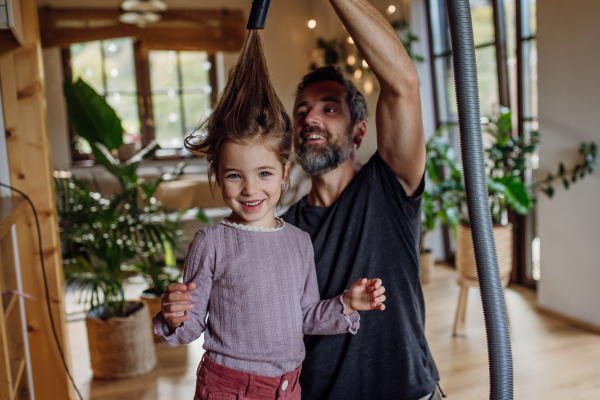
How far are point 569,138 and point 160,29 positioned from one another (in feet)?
14.6

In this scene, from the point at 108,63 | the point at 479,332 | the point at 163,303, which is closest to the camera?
the point at 163,303

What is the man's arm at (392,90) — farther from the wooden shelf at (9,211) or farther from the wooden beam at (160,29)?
the wooden beam at (160,29)

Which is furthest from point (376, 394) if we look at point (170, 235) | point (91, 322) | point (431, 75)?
point (431, 75)

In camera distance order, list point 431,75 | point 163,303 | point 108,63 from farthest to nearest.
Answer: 1. point 108,63
2. point 431,75
3. point 163,303

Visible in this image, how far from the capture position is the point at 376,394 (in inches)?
39.9

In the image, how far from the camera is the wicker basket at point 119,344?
2.54 metres

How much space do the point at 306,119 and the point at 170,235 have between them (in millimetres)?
1688

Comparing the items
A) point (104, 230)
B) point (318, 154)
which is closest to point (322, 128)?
point (318, 154)

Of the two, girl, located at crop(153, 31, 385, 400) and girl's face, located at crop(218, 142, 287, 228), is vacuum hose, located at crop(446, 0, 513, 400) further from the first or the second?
girl's face, located at crop(218, 142, 287, 228)

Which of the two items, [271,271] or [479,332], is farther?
[479,332]

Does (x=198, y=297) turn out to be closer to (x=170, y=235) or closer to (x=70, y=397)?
(x=70, y=397)

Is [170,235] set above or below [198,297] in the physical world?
below

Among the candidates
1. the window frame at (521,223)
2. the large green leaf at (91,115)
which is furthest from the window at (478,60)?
the large green leaf at (91,115)

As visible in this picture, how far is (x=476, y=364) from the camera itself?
2547mm
